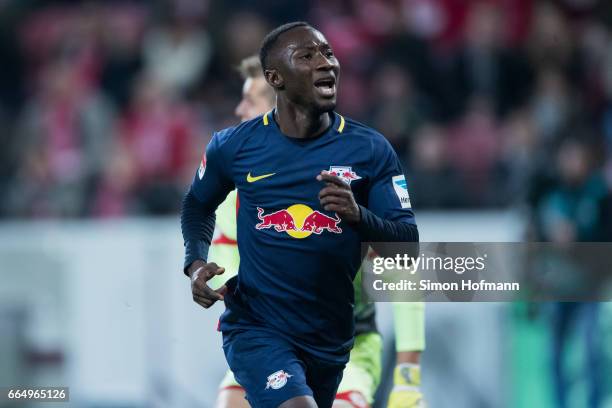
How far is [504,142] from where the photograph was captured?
9508mm

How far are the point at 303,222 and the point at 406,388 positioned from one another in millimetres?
1043

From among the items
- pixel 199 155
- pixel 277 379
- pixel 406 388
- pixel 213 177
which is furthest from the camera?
pixel 199 155

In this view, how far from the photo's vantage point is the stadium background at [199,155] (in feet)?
25.2

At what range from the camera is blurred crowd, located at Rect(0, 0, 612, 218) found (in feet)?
28.4

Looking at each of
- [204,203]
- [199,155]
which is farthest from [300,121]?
[199,155]

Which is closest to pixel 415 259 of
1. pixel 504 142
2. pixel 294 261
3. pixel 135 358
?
pixel 294 261

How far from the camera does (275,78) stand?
15.5ft

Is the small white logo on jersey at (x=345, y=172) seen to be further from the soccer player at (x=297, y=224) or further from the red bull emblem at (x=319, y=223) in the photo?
the red bull emblem at (x=319, y=223)

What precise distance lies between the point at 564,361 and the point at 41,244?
3.49 m

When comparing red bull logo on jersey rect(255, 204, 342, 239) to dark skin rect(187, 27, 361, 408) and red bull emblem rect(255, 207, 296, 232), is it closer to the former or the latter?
red bull emblem rect(255, 207, 296, 232)

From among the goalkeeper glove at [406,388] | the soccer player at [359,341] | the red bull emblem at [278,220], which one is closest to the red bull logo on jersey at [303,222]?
the red bull emblem at [278,220]

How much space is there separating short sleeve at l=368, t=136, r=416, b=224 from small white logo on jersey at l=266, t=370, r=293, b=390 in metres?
0.67

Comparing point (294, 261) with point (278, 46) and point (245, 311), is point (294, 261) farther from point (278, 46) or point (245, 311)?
point (278, 46)

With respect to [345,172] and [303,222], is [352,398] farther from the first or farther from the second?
[345,172]
